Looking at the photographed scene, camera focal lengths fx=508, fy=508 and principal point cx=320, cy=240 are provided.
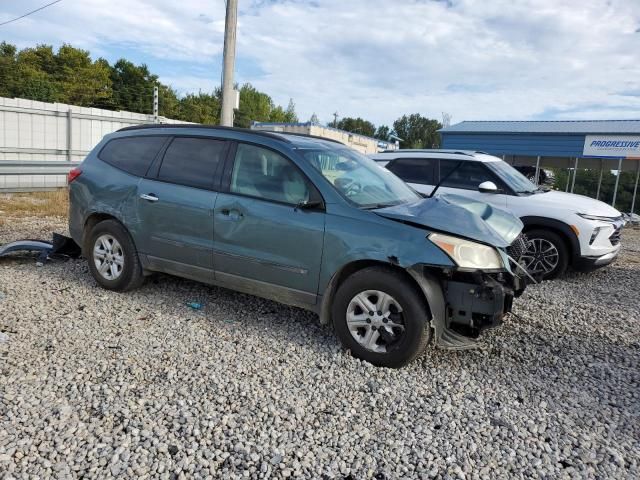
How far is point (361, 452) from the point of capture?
280 cm

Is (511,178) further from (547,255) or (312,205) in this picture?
(312,205)

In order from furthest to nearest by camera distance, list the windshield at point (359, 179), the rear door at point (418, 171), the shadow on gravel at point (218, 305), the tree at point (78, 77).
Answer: the tree at point (78, 77)
the rear door at point (418, 171)
the shadow on gravel at point (218, 305)
the windshield at point (359, 179)

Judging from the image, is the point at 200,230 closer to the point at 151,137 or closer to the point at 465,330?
the point at 151,137

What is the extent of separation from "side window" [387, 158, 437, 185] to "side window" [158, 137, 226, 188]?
13.4 ft

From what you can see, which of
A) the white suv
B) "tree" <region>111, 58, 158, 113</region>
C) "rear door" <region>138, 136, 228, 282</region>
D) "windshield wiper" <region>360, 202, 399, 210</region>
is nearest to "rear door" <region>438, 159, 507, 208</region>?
the white suv

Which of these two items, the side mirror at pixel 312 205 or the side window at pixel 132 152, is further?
the side window at pixel 132 152

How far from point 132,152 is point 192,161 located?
89 cm

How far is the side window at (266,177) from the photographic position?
4.25m

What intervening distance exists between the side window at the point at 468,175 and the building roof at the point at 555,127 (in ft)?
42.8

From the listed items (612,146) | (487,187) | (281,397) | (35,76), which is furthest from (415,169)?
(35,76)

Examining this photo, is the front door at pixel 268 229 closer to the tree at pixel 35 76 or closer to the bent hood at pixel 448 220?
the bent hood at pixel 448 220

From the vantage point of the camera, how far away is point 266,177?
4426 millimetres

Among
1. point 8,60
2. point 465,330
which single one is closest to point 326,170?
point 465,330

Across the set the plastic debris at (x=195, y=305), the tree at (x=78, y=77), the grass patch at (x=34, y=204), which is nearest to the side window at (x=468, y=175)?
the plastic debris at (x=195, y=305)
